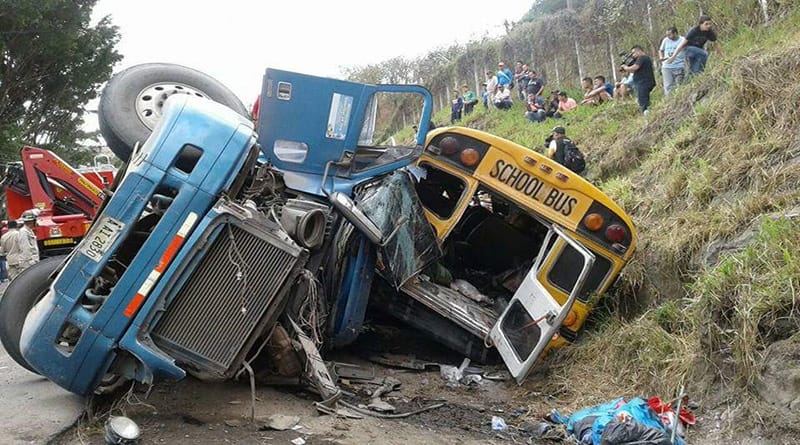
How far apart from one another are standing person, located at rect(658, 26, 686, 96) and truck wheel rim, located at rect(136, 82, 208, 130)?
6424 mm

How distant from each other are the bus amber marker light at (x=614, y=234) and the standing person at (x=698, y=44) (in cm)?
441

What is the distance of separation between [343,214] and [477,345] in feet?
5.39

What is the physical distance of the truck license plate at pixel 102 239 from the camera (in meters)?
3.68

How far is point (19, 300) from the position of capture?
181 inches

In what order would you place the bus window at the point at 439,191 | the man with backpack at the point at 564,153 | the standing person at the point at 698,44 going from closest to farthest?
the bus window at the point at 439,191
the man with backpack at the point at 564,153
the standing person at the point at 698,44

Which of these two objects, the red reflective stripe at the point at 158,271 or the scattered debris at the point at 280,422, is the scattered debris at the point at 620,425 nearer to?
the scattered debris at the point at 280,422

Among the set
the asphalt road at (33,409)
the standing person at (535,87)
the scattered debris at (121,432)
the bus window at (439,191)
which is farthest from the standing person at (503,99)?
the scattered debris at (121,432)

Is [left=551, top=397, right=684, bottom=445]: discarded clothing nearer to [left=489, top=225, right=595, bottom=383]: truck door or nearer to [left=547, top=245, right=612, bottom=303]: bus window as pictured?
[left=489, top=225, right=595, bottom=383]: truck door

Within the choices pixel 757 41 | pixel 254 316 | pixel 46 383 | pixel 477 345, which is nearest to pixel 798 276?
pixel 477 345

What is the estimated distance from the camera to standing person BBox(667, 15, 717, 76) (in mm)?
8727

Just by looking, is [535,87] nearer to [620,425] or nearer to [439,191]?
[439,191]

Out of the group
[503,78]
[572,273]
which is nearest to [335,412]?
[572,273]

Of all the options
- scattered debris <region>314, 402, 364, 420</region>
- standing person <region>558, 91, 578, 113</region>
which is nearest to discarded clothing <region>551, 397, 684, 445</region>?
scattered debris <region>314, 402, 364, 420</region>

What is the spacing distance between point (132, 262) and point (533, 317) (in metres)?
2.72
